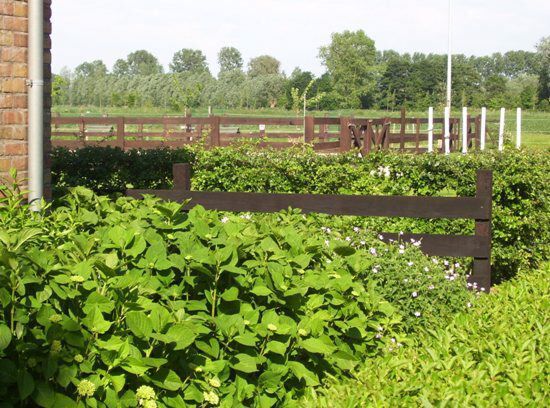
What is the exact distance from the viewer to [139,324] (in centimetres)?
315

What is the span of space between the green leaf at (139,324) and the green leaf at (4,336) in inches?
21.1

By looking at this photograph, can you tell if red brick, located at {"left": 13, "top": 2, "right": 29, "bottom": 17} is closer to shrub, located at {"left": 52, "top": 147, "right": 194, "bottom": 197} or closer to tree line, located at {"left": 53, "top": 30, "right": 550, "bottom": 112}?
shrub, located at {"left": 52, "top": 147, "right": 194, "bottom": 197}

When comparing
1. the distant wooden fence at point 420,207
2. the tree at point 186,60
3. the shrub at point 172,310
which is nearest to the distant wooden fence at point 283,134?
the distant wooden fence at point 420,207

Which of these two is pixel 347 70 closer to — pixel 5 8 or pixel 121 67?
pixel 121 67

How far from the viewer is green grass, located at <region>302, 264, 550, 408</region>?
355 cm

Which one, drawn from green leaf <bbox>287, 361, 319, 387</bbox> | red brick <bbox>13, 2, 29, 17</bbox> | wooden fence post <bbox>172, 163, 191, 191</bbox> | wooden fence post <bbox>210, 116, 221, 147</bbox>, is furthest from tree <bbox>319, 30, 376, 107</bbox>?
green leaf <bbox>287, 361, 319, 387</bbox>

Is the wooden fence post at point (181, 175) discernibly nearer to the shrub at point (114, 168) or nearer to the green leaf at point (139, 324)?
the shrub at point (114, 168)

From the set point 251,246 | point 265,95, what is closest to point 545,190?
point 251,246

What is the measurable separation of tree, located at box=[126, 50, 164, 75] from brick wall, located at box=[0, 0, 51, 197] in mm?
170541

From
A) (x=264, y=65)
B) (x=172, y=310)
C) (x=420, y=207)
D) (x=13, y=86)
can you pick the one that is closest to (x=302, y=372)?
(x=172, y=310)

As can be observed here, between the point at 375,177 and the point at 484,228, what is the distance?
107 inches

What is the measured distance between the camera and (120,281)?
10.6 feet

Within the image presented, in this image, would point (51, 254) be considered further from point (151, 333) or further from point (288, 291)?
point (288, 291)

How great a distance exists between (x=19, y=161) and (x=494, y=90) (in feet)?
360
